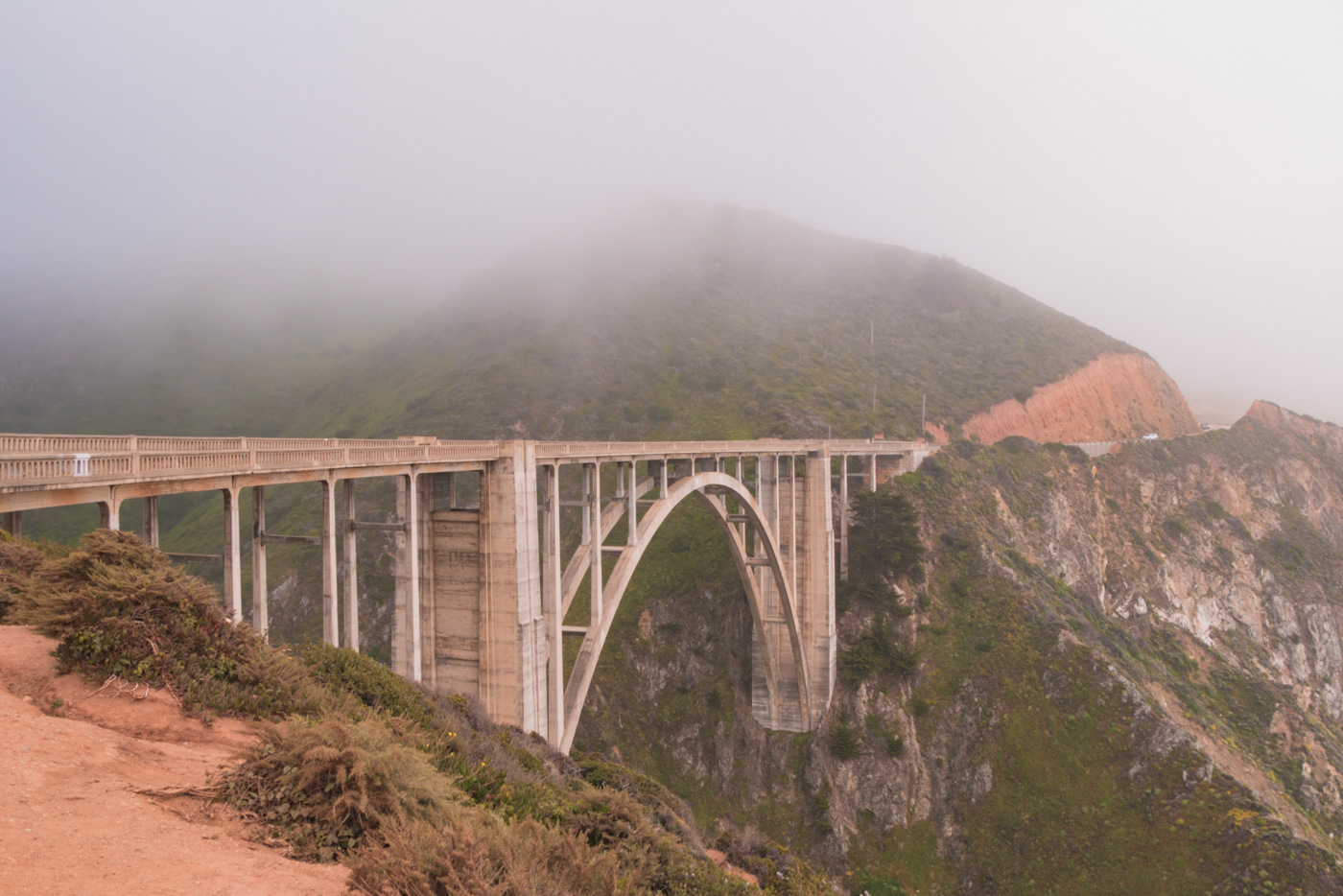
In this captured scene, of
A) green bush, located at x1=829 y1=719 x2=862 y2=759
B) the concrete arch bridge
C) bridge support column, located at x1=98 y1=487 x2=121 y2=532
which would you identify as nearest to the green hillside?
green bush, located at x1=829 y1=719 x2=862 y2=759

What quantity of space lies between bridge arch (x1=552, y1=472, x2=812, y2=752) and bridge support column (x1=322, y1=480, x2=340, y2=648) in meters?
7.34

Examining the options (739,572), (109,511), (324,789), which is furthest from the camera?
(739,572)

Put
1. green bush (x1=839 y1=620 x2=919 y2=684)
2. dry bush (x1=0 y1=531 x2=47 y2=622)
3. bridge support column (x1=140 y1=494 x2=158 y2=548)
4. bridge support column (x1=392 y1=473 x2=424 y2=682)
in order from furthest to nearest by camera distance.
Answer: green bush (x1=839 y1=620 x2=919 y2=684), bridge support column (x1=392 y1=473 x2=424 y2=682), bridge support column (x1=140 y1=494 x2=158 y2=548), dry bush (x1=0 y1=531 x2=47 y2=622)

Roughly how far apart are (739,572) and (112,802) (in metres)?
30.6

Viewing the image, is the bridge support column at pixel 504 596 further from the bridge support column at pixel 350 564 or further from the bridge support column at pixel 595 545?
the bridge support column at pixel 350 564

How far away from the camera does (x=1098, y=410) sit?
7169cm

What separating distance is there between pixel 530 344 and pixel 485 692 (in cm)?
6403

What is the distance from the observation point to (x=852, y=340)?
Result: 278ft

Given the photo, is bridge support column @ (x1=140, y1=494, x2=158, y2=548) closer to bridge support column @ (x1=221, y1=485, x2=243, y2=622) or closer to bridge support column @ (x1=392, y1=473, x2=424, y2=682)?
bridge support column @ (x1=221, y1=485, x2=243, y2=622)

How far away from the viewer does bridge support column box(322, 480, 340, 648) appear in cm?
1174

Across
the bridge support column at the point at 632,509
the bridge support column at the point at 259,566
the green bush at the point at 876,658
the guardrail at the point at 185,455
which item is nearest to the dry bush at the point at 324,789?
the guardrail at the point at 185,455

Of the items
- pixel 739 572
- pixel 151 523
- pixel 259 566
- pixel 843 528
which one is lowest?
pixel 739 572

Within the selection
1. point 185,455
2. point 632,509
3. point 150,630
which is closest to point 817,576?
point 632,509

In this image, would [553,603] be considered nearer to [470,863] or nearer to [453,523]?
[453,523]
